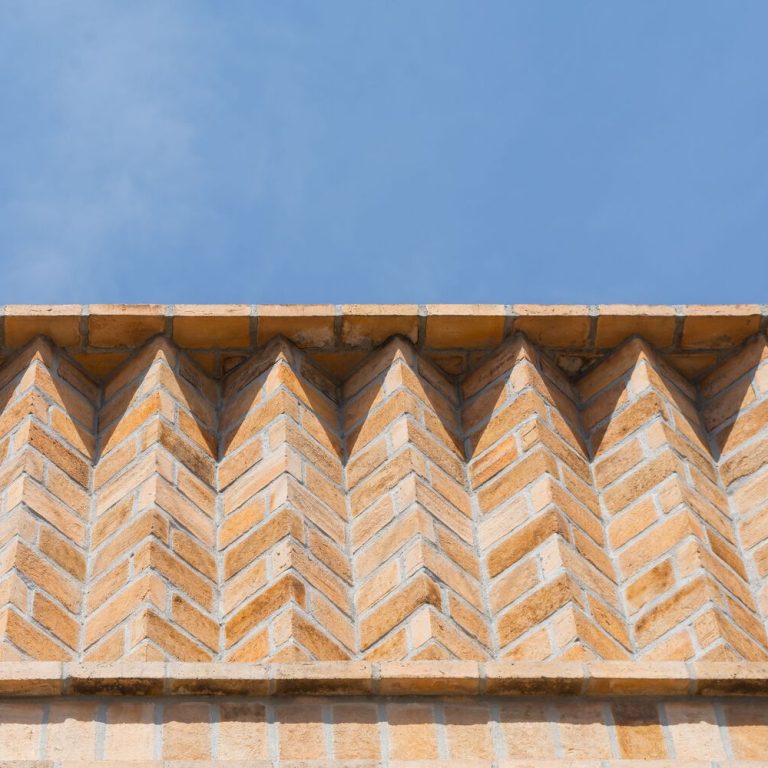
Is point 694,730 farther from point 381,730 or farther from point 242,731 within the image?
point 242,731

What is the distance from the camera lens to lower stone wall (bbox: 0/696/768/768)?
6.65m

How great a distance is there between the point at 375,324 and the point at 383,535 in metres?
1.18

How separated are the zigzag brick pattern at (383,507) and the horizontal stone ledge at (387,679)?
0.24 metres

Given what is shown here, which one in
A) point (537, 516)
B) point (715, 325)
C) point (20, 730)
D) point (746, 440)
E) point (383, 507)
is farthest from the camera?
point (715, 325)

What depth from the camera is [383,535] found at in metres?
7.73

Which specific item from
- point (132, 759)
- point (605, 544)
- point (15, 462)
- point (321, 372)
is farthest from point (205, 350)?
point (132, 759)

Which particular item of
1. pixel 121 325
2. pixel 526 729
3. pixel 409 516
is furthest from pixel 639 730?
pixel 121 325

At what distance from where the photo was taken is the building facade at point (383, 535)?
6766 millimetres

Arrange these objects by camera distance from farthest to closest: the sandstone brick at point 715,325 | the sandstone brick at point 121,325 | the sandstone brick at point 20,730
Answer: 1. the sandstone brick at point 715,325
2. the sandstone brick at point 121,325
3. the sandstone brick at point 20,730

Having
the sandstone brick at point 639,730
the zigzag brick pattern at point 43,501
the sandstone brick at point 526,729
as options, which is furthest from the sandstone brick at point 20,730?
the sandstone brick at point 639,730

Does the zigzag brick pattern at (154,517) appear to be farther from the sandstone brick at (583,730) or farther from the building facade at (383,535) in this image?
the sandstone brick at (583,730)

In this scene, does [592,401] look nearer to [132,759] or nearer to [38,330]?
[38,330]

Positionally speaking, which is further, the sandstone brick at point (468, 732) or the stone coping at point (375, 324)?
the stone coping at point (375, 324)

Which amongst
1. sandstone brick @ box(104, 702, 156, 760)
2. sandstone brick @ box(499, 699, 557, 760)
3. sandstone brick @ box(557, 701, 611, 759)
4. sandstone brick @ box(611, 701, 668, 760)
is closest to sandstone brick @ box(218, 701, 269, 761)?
sandstone brick @ box(104, 702, 156, 760)
